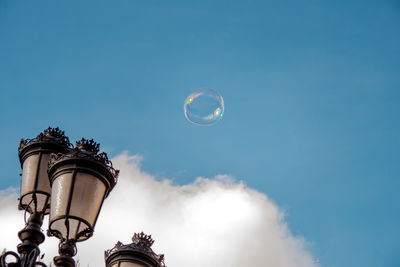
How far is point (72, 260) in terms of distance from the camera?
547 centimetres

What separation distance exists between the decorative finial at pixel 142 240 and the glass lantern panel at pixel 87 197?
189cm

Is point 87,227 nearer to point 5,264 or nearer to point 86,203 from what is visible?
point 86,203

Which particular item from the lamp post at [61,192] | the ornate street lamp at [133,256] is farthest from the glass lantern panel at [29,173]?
the ornate street lamp at [133,256]

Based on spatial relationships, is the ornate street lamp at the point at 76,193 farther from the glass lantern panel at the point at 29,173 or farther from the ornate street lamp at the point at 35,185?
the glass lantern panel at the point at 29,173

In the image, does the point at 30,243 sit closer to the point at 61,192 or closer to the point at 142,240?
the point at 61,192

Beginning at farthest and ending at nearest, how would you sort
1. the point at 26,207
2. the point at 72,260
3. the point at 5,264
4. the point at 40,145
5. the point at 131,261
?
the point at 131,261 < the point at 40,145 < the point at 26,207 < the point at 72,260 < the point at 5,264

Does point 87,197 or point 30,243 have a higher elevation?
point 87,197

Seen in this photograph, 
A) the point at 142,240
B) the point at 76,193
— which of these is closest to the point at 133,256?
the point at 142,240

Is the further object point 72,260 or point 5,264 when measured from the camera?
point 72,260

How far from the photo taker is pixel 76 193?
559 centimetres

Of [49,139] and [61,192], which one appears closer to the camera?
[61,192]

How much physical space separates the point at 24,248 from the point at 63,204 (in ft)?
2.33

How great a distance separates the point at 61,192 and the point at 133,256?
2.18 metres

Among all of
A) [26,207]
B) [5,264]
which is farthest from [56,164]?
[5,264]
